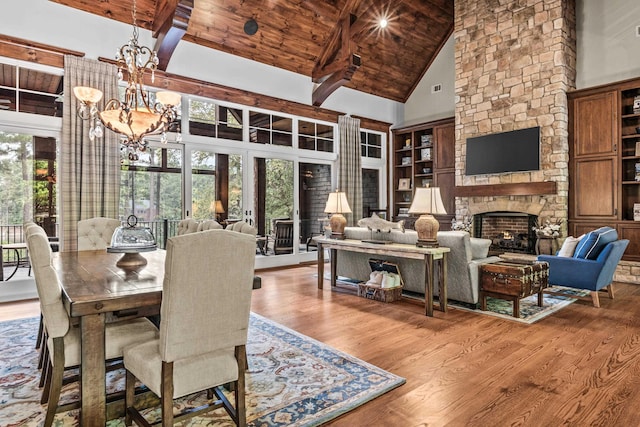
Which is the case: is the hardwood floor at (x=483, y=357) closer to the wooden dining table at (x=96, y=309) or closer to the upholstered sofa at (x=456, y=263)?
the upholstered sofa at (x=456, y=263)

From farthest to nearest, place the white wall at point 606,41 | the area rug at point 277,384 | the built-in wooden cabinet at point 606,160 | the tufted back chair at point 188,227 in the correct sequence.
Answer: the white wall at point 606,41 < the built-in wooden cabinet at point 606,160 < the tufted back chair at point 188,227 < the area rug at point 277,384

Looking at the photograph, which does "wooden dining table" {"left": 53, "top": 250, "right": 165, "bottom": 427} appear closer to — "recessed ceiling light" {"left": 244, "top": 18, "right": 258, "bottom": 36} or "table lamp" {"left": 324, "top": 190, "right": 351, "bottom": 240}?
"table lamp" {"left": 324, "top": 190, "right": 351, "bottom": 240}

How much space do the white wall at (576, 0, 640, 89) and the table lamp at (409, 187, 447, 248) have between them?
4.26m

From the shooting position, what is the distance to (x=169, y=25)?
193 inches

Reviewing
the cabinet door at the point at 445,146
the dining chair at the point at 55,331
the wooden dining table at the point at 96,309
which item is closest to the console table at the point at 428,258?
the wooden dining table at the point at 96,309

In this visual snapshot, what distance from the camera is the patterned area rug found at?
4.01 meters

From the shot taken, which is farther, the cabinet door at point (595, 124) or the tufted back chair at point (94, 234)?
the cabinet door at point (595, 124)

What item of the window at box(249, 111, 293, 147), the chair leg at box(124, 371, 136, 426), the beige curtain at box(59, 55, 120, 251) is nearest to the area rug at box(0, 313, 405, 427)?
the chair leg at box(124, 371, 136, 426)

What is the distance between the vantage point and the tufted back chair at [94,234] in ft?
12.6

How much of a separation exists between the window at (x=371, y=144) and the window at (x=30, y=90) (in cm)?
566

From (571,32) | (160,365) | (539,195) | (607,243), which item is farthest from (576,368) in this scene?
(571,32)

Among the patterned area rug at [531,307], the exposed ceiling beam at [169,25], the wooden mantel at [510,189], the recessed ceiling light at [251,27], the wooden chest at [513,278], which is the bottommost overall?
the patterned area rug at [531,307]

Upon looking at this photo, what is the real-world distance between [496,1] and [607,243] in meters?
4.88

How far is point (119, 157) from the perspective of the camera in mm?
5348
